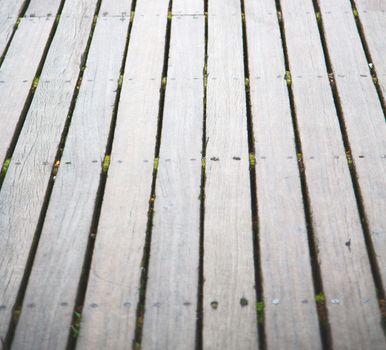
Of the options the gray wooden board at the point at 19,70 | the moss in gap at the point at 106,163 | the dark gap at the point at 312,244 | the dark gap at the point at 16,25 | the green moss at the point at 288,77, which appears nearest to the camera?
the dark gap at the point at 312,244

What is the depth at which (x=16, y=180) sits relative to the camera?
1731 mm

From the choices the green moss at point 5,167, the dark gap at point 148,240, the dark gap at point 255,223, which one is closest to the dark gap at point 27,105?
the green moss at point 5,167

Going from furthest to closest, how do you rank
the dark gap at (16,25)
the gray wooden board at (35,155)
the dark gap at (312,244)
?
1. the dark gap at (16,25)
2. the gray wooden board at (35,155)
3. the dark gap at (312,244)

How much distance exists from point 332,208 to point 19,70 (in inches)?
62.0

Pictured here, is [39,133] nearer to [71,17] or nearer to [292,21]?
[71,17]

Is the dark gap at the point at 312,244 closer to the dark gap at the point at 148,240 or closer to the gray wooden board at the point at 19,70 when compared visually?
the dark gap at the point at 148,240

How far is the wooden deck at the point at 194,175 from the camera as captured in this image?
1351 mm

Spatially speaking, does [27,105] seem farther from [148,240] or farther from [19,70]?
[148,240]

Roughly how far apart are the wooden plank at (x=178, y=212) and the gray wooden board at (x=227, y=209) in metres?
0.04

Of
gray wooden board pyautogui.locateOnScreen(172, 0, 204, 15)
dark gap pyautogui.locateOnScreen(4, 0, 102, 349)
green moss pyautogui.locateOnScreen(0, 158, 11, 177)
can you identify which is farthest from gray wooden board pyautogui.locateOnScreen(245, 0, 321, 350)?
green moss pyautogui.locateOnScreen(0, 158, 11, 177)

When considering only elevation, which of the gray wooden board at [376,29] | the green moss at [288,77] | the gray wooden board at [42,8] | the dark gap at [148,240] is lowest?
the dark gap at [148,240]

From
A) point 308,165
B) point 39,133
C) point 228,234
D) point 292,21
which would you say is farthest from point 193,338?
point 292,21

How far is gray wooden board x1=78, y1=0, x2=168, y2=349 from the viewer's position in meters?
1.34

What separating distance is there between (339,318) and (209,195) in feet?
1.96
